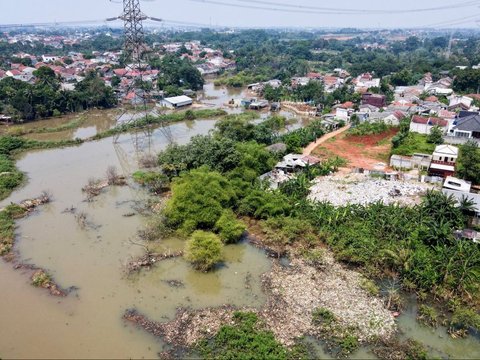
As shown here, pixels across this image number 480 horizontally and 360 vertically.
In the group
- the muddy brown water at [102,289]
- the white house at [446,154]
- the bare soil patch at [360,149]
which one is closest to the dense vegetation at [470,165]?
the white house at [446,154]

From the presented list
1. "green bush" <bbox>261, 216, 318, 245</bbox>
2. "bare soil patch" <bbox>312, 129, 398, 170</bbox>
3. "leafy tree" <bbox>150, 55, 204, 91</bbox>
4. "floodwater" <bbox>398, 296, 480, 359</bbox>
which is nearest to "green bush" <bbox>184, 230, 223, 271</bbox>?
"green bush" <bbox>261, 216, 318, 245</bbox>

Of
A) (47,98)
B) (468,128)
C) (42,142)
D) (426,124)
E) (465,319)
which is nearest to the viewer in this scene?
(465,319)

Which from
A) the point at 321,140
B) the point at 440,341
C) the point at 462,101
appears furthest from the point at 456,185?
the point at 462,101

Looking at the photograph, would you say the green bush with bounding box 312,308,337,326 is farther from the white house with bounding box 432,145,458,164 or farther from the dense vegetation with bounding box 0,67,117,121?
the dense vegetation with bounding box 0,67,117,121

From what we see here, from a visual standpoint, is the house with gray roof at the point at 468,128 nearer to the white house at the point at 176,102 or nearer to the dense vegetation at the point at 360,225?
the dense vegetation at the point at 360,225

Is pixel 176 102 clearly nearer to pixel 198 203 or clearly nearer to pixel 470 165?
pixel 198 203

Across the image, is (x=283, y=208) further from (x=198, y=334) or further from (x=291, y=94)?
(x=291, y=94)
